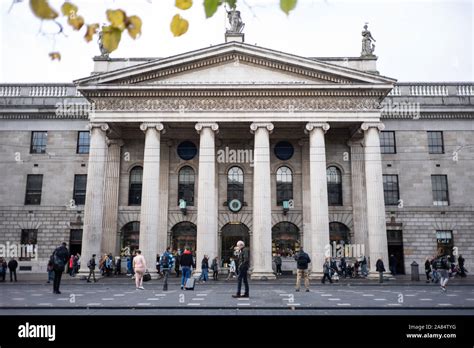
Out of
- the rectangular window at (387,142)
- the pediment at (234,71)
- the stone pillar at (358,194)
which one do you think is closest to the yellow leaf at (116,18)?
the pediment at (234,71)

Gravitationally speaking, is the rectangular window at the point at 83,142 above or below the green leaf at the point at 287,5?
above

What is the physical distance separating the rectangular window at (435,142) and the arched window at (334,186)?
768 centimetres

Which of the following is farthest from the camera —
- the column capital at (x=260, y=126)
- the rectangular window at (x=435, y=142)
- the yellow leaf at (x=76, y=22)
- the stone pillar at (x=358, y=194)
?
the rectangular window at (x=435, y=142)

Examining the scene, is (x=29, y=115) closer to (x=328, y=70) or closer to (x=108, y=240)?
(x=108, y=240)

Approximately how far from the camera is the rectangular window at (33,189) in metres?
32.9

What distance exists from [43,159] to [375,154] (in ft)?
82.6

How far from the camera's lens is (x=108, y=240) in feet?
102

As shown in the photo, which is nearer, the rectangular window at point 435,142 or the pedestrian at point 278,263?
the pedestrian at point 278,263

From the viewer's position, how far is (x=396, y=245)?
3222 cm

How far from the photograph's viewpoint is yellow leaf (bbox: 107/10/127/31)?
3443 mm

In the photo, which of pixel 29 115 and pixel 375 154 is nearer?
pixel 375 154

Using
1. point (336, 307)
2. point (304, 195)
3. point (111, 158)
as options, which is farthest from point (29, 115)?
point (336, 307)

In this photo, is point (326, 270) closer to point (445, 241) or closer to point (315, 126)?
point (315, 126)

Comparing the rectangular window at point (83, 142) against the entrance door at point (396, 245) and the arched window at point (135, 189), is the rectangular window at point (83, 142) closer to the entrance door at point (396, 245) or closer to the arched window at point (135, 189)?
the arched window at point (135, 189)
